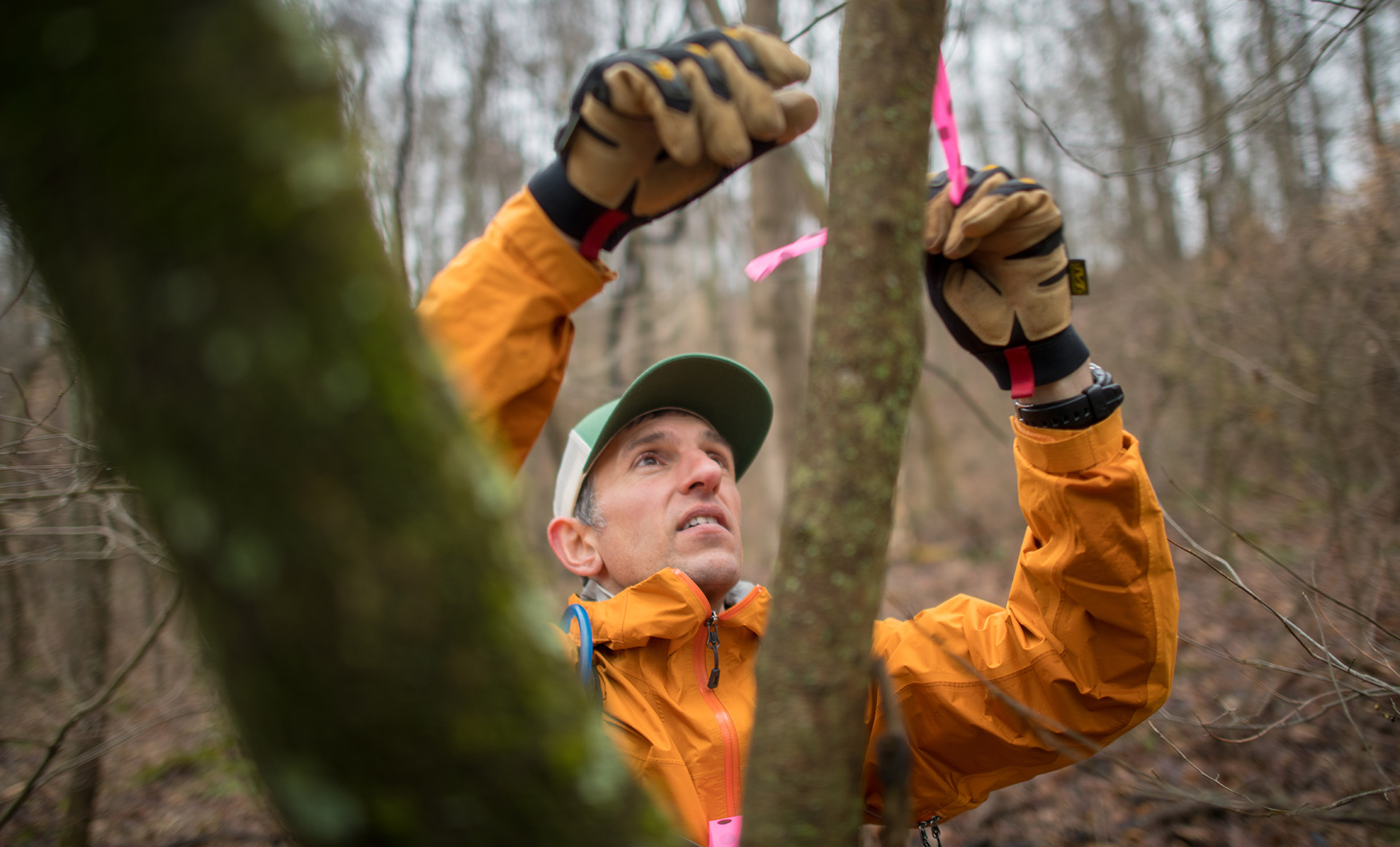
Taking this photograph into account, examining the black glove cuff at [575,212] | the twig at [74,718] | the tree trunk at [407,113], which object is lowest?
the twig at [74,718]

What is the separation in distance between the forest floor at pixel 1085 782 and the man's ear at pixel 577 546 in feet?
3.14

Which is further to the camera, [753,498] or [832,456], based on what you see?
[753,498]

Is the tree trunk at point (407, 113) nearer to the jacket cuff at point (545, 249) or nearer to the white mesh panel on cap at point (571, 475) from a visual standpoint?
the white mesh panel on cap at point (571, 475)

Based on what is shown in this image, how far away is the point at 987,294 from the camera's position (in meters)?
1.58

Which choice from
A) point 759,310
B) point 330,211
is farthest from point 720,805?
point 759,310

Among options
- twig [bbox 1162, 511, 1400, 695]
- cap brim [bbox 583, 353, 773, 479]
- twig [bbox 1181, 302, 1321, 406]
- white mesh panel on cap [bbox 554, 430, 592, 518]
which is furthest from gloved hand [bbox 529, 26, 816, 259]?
twig [bbox 1181, 302, 1321, 406]

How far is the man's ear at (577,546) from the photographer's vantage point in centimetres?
221

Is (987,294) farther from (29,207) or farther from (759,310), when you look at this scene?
(759,310)

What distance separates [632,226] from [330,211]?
2.88 feet

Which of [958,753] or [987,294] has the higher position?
[987,294]

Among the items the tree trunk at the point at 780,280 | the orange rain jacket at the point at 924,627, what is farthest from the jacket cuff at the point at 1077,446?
the tree trunk at the point at 780,280

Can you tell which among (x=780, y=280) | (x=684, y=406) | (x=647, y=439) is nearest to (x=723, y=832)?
(x=647, y=439)

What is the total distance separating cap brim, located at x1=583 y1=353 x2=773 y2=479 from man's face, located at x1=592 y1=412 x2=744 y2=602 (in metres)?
0.05

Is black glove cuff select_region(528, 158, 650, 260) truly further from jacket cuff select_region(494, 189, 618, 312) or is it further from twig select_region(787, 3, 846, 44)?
twig select_region(787, 3, 846, 44)
